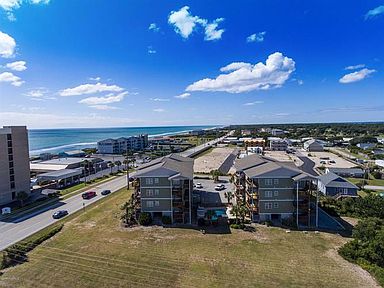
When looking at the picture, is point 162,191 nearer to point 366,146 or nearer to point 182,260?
point 182,260

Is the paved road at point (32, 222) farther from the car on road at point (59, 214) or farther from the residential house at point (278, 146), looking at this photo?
the residential house at point (278, 146)

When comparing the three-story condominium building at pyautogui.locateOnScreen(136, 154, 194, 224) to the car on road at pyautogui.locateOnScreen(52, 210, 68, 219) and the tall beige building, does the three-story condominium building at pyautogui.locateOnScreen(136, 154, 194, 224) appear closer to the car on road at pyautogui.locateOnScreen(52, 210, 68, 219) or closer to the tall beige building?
the car on road at pyautogui.locateOnScreen(52, 210, 68, 219)

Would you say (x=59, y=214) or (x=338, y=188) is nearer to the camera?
(x=59, y=214)

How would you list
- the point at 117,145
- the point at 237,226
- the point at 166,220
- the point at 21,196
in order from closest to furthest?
the point at 237,226 → the point at 166,220 → the point at 21,196 → the point at 117,145

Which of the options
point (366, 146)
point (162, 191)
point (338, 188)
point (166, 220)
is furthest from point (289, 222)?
point (366, 146)

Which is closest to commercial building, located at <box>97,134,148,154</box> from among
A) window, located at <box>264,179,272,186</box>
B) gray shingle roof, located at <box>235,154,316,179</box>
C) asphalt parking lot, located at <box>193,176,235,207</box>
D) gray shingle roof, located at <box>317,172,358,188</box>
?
asphalt parking lot, located at <box>193,176,235,207</box>

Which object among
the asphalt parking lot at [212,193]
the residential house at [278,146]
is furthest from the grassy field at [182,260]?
the residential house at [278,146]

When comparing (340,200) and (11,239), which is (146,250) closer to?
(11,239)

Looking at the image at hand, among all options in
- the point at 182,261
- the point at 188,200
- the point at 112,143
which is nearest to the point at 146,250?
the point at 182,261
